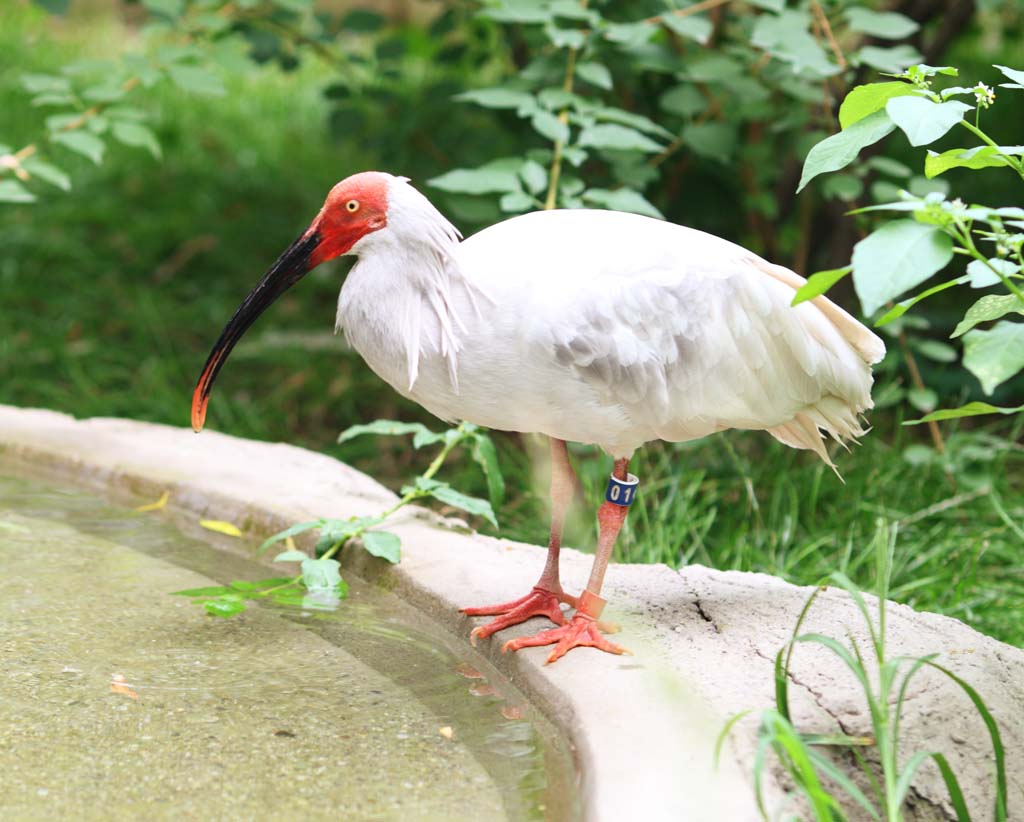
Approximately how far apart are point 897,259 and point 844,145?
0.30m

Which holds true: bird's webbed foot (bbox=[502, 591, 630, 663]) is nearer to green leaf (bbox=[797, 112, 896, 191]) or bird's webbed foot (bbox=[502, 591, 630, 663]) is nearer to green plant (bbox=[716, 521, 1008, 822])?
green plant (bbox=[716, 521, 1008, 822])

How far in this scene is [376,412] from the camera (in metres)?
5.29

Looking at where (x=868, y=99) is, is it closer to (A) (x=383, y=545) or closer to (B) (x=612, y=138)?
(A) (x=383, y=545)

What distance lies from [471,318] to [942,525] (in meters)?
1.98

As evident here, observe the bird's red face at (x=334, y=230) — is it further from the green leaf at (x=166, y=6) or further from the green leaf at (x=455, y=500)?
the green leaf at (x=166, y=6)

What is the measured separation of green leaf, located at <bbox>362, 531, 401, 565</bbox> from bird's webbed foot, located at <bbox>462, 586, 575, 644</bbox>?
0.88 ft

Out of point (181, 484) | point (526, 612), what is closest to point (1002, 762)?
point (526, 612)

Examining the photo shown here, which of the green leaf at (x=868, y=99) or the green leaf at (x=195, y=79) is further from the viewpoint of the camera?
the green leaf at (x=195, y=79)

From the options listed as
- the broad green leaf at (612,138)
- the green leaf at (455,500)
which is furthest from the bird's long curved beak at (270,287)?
the broad green leaf at (612,138)

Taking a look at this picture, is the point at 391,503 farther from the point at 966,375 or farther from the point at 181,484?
the point at 966,375

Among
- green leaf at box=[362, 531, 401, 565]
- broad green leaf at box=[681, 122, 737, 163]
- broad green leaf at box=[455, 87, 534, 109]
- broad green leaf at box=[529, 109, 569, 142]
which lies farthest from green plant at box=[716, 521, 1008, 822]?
broad green leaf at box=[681, 122, 737, 163]

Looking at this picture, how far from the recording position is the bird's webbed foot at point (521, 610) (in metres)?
2.71

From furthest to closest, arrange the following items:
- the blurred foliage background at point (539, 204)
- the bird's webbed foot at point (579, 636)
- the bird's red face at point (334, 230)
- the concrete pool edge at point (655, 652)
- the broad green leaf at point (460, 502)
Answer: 1. the blurred foliage background at point (539, 204)
2. the broad green leaf at point (460, 502)
3. the bird's red face at point (334, 230)
4. the bird's webbed foot at point (579, 636)
5. the concrete pool edge at point (655, 652)

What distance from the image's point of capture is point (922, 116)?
1.91 metres
